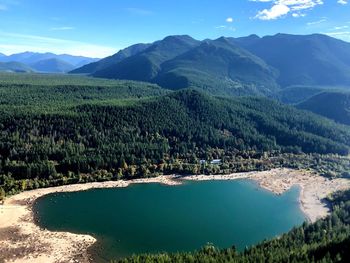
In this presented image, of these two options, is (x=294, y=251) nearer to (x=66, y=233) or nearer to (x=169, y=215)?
(x=169, y=215)

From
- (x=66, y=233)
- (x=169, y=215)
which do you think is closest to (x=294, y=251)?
(x=169, y=215)

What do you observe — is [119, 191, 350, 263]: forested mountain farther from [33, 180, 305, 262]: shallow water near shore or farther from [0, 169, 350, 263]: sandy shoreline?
[0, 169, 350, 263]: sandy shoreline

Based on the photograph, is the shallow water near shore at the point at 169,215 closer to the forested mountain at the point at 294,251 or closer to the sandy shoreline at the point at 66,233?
the sandy shoreline at the point at 66,233

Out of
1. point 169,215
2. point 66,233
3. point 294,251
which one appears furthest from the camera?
point 169,215

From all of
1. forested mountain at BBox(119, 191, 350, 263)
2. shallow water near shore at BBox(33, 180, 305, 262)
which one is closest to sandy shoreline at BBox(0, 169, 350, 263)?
shallow water near shore at BBox(33, 180, 305, 262)

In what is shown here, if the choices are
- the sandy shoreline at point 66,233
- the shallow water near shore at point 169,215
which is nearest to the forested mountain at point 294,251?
the shallow water near shore at point 169,215

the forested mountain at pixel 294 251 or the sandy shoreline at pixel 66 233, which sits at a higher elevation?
the forested mountain at pixel 294 251
